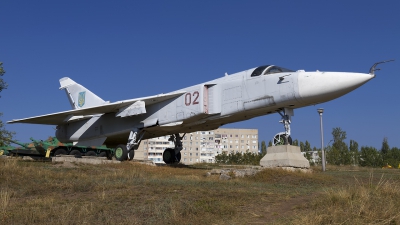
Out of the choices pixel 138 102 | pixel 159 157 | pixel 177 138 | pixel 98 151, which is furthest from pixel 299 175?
pixel 159 157

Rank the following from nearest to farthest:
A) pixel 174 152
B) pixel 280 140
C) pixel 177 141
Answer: pixel 280 140 → pixel 177 141 → pixel 174 152

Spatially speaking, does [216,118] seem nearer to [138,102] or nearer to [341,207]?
[138,102]

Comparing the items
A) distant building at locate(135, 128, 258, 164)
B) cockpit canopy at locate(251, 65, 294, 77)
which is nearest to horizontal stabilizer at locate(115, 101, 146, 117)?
cockpit canopy at locate(251, 65, 294, 77)

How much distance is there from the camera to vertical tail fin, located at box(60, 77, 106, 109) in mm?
25859

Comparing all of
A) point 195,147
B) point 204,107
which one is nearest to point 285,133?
point 204,107

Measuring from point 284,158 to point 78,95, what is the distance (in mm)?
15803

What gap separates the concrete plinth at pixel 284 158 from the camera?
15945 millimetres

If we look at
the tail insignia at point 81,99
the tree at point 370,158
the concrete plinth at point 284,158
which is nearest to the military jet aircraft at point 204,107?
the concrete plinth at point 284,158

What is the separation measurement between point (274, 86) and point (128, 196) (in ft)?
31.0

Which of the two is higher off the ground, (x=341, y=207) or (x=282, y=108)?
(x=282, y=108)

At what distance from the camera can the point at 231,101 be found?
17.8 m

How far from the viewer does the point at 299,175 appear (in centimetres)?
1405

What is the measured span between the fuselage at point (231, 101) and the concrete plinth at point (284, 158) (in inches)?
66.4

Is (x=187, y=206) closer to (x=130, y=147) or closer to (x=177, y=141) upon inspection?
(x=130, y=147)
